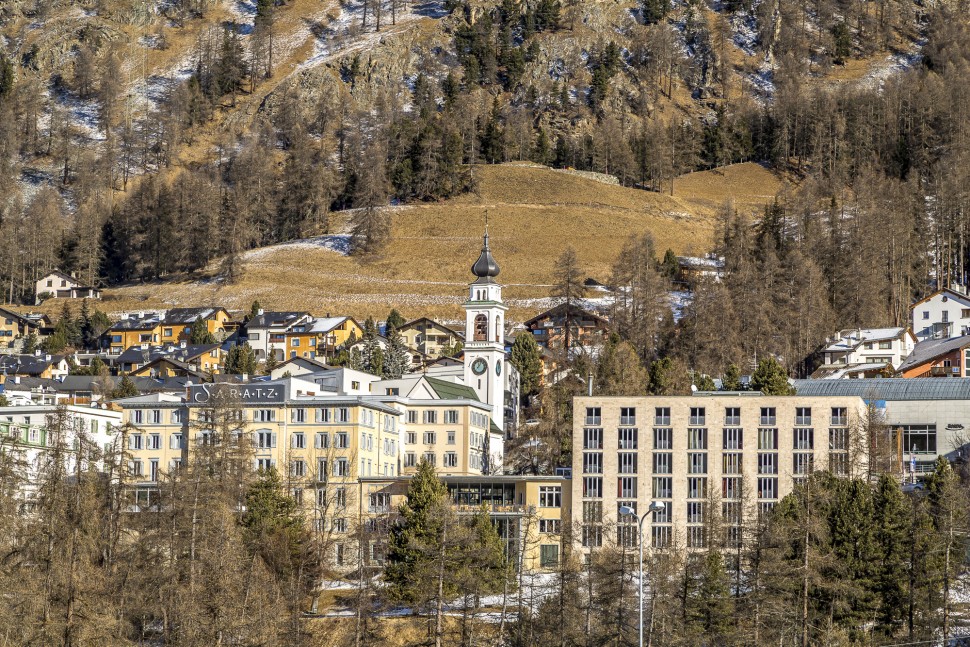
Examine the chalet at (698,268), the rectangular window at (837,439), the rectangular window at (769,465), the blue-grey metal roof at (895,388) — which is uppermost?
the chalet at (698,268)

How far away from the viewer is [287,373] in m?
149

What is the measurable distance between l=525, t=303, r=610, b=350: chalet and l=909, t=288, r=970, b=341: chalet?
99.2 ft

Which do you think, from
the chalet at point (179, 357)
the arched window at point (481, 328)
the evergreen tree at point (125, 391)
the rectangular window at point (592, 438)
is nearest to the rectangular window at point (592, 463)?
the rectangular window at point (592, 438)

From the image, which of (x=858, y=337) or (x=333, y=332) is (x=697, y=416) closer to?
(x=858, y=337)

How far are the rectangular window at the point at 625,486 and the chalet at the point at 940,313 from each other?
189 ft

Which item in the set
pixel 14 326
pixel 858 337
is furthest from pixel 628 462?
pixel 14 326

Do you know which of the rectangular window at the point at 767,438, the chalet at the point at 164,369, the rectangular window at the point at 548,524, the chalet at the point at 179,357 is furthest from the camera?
the chalet at the point at 179,357

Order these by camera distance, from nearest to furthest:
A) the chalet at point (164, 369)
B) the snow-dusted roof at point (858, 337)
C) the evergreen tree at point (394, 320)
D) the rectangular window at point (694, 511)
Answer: the rectangular window at point (694, 511)
the snow-dusted roof at point (858, 337)
the chalet at point (164, 369)
the evergreen tree at point (394, 320)

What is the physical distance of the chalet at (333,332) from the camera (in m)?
173

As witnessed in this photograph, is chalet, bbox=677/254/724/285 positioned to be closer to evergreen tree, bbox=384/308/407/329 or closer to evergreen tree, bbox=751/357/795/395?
evergreen tree, bbox=384/308/407/329

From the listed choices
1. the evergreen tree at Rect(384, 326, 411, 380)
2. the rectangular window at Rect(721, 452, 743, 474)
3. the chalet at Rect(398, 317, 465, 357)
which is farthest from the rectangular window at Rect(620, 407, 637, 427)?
the chalet at Rect(398, 317, 465, 357)

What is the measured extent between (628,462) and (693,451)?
4.42 meters

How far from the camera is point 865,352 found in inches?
5807

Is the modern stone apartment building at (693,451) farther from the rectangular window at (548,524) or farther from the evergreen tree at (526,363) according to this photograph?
the evergreen tree at (526,363)
